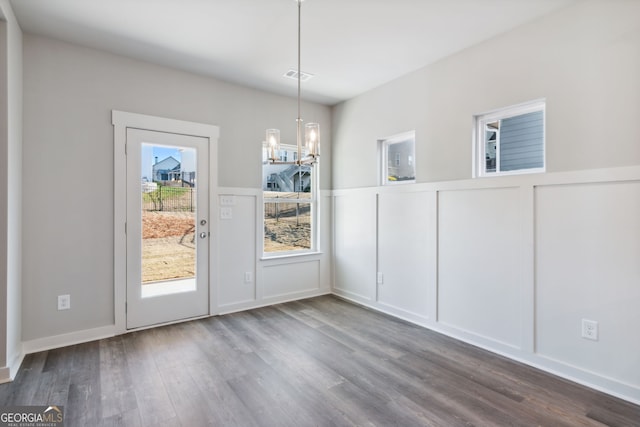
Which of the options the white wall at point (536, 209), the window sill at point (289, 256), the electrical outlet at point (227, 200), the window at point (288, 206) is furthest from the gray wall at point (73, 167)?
the white wall at point (536, 209)

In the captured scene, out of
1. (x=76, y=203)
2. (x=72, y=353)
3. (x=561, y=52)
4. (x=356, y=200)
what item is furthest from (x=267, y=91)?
(x=72, y=353)

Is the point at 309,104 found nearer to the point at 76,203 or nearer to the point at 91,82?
the point at 91,82

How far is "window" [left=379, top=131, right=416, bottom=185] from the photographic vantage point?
3.78 meters

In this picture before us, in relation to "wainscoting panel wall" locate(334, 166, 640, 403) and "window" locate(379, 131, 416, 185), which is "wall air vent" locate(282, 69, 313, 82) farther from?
"wainscoting panel wall" locate(334, 166, 640, 403)

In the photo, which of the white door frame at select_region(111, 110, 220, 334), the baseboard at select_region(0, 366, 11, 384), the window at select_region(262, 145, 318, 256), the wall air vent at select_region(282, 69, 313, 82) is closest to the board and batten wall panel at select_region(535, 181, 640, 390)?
the wall air vent at select_region(282, 69, 313, 82)

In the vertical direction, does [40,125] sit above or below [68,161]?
above

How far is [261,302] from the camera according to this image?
4148 mm

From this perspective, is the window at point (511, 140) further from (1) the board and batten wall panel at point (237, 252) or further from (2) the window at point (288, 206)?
(1) the board and batten wall panel at point (237, 252)

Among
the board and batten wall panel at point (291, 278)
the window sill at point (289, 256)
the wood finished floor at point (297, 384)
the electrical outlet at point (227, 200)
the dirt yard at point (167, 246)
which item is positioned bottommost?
the wood finished floor at point (297, 384)

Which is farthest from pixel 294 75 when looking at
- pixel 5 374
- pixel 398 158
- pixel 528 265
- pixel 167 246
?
pixel 5 374

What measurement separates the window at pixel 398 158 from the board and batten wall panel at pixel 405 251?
0.24 meters

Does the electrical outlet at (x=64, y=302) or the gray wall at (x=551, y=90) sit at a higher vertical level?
the gray wall at (x=551, y=90)

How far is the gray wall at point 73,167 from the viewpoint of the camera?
2.83 m

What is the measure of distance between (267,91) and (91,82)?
185 centimetres
